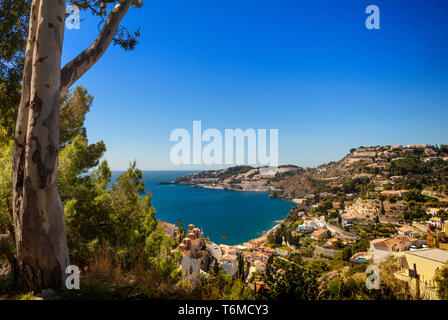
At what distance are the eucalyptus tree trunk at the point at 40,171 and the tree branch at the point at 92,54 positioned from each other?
293mm

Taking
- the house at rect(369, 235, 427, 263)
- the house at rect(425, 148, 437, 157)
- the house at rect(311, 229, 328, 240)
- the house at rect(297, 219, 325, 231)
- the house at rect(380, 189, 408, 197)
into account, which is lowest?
the house at rect(297, 219, 325, 231)

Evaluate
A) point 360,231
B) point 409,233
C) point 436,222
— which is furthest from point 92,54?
point 436,222

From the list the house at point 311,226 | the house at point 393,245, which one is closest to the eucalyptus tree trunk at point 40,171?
the house at point 393,245

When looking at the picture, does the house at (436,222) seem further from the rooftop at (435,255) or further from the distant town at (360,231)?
the rooftop at (435,255)

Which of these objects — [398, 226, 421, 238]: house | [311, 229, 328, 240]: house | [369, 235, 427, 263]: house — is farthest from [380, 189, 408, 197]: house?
[369, 235, 427, 263]: house

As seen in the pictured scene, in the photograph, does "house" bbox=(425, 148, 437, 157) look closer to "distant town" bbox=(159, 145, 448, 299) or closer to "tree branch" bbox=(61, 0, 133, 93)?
"distant town" bbox=(159, 145, 448, 299)

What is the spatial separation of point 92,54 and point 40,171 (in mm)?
1470

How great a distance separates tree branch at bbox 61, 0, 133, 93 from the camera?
2.35 m

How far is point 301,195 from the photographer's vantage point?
72000mm

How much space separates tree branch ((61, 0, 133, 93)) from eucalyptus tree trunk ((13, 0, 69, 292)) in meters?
0.29

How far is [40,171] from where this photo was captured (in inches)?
75.4

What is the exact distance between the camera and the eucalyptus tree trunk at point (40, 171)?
192 cm
